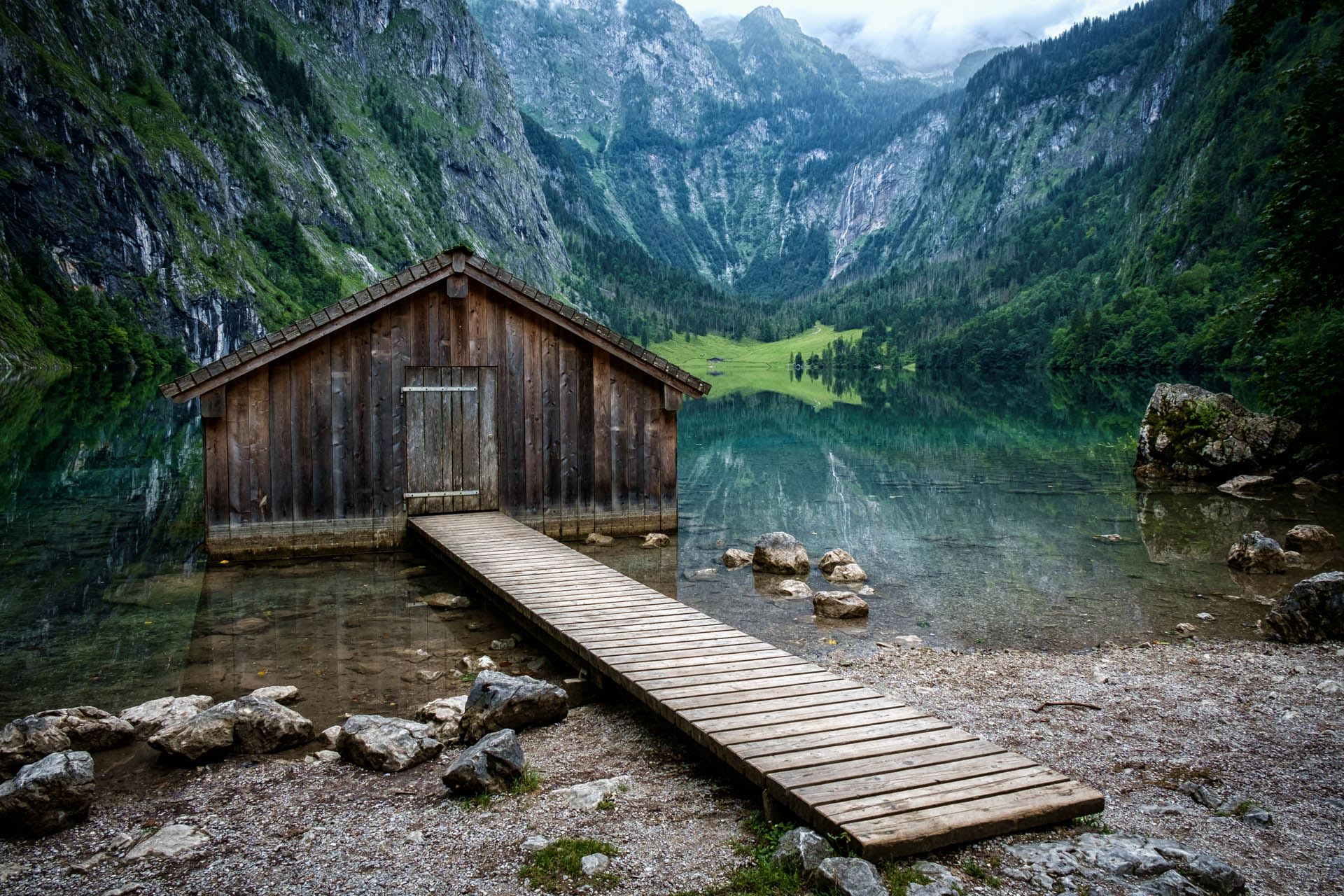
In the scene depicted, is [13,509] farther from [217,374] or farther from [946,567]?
[946,567]

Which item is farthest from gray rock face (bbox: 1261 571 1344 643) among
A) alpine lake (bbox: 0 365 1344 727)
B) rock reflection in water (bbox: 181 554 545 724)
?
rock reflection in water (bbox: 181 554 545 724)

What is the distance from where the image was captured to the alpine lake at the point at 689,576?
35.4ft

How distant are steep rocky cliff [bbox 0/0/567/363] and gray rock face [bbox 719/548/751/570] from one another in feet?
265

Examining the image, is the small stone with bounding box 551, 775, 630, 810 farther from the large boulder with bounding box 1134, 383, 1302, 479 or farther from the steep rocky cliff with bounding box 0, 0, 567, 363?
the steep rocky cliff with bounding box 0, 0, 567, 363

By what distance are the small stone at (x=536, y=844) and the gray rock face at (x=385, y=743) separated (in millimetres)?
1760

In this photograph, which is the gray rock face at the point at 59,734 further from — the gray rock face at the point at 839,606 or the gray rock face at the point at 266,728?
the gray rock face at the point at 839,606

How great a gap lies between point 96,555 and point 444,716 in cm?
1186

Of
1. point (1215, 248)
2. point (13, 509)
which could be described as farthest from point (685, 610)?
point (1215, 248)

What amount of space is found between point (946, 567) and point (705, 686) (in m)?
10.0

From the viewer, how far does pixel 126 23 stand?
132000 mm

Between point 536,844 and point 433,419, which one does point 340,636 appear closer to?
point 433,419

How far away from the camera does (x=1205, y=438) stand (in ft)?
92.6

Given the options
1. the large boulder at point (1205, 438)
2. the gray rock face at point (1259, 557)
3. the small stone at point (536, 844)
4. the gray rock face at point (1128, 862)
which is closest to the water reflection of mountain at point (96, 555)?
the small stone at point (536, 844)

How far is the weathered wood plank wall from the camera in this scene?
623 inches
